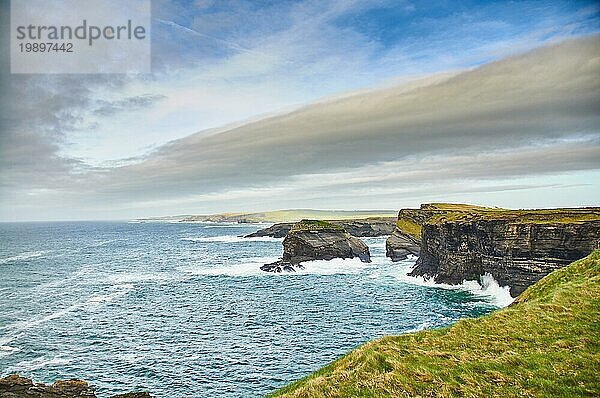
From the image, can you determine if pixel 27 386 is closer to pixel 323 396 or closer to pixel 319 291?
pixel 323 396

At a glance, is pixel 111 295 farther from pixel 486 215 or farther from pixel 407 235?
pixel 407 235

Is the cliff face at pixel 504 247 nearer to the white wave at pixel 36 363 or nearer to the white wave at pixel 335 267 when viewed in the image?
the white wave at pixel 335 267

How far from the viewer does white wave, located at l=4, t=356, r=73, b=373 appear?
4125 centimetres

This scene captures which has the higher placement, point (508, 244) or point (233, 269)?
point (508, 244)

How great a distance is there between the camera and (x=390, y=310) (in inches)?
2431

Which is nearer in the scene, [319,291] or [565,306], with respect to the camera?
[565,306]

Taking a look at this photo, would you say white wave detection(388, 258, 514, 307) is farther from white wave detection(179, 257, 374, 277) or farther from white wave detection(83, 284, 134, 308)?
white wave detection(83, 284, 134, 308)

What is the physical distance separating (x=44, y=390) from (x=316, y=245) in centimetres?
8693

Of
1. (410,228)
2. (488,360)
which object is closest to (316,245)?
(410,228)

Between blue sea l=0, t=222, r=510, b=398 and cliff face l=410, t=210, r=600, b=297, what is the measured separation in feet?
11.8

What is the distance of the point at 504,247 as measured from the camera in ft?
226

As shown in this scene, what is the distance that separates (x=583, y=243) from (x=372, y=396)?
5774 centimetres

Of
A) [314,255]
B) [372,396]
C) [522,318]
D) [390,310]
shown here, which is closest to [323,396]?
[372,396]

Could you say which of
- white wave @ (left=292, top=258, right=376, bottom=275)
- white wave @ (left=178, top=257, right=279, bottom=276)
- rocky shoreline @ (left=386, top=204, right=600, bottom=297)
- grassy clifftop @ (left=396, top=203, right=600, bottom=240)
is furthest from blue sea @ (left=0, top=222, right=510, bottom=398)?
grassy clifftop @ (left=396, top=203, right=600, bottom=240)
